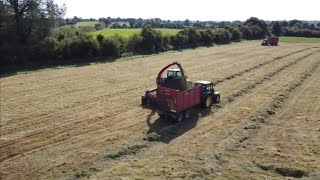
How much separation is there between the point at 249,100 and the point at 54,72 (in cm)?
1876

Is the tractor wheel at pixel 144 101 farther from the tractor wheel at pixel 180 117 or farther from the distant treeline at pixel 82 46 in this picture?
the distant treeline at pixel 82 46

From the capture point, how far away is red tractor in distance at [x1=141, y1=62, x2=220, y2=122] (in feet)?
60.1

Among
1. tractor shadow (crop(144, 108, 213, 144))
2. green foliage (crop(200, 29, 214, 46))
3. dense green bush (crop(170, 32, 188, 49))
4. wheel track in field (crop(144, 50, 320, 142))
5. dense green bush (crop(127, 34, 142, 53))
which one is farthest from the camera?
green foliage (crop(200, 29, 214, 46))

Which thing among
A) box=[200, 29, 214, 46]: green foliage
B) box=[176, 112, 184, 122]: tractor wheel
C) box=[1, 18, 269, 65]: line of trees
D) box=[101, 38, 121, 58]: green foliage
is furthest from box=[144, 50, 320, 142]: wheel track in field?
box=[200, 29, 214, 46]: green foliage

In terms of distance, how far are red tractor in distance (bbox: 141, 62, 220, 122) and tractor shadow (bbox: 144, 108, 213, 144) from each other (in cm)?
32

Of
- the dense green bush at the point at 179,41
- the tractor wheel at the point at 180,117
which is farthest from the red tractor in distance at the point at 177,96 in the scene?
the dense green bush at the point at 179,41

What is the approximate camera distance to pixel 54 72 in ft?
113

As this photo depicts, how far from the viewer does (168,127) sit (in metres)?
17.8

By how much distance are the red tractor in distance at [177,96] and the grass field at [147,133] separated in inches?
21.0

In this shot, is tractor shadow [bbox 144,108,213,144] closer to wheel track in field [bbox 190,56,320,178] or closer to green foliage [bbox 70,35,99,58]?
wheel track in field [bbox 190,56,320,178]

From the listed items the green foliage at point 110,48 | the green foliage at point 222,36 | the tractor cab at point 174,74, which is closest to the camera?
the tractor cab at point 174,74

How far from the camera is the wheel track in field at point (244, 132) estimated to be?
46.2 feet

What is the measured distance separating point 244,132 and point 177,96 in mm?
3540

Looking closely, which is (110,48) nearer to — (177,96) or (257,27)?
(177,96)
